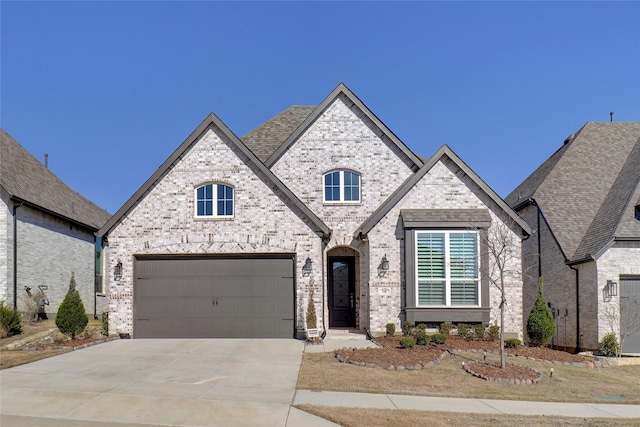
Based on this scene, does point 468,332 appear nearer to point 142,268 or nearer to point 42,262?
point 142,268

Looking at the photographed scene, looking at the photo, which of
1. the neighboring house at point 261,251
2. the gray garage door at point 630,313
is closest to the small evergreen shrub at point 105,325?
the neighboring house at point 261,251

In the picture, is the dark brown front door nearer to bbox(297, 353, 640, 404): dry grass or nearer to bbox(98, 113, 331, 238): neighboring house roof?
bbox(98, 113, 331, 238): neighboring house roof

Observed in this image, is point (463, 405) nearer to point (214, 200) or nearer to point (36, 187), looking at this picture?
point (214, 200)

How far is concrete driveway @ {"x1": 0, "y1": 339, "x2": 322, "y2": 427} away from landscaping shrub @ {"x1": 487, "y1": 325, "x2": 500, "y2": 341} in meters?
6.33

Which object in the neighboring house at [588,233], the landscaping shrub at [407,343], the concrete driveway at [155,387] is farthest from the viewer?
the neighboring house at [588,233]

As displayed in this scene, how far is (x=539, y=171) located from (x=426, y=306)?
1152 centimetres

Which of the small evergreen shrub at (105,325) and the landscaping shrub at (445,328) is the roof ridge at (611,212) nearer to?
the landscaping shrub at (445,328)

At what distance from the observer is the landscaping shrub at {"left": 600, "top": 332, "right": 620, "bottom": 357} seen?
1697cm

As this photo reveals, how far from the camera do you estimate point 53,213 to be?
2277 cm

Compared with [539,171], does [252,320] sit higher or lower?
lower

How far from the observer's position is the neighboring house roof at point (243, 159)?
18.0 m

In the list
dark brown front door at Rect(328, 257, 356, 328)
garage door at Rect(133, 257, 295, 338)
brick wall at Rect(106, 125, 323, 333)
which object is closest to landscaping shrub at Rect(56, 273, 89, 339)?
brick wall at Rect(106, 125, 323, 333)

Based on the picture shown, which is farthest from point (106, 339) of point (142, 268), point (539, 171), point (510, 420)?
point (539, 171)

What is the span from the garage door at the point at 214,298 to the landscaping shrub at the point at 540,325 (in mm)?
7392
